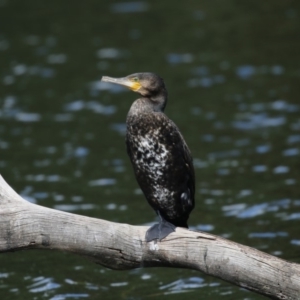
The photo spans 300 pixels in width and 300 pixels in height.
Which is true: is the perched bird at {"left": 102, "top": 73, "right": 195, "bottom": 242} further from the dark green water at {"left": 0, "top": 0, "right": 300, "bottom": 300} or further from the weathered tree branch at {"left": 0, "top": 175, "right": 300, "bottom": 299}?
the dark green water at {"left": 0, "top": 0, "right": 300, "bottom": 300}

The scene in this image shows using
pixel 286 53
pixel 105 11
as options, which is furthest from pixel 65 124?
pixel 105 11

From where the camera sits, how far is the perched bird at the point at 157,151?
5.34 m

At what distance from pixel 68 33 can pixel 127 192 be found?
237 inches

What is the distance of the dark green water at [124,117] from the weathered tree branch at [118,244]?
174cm

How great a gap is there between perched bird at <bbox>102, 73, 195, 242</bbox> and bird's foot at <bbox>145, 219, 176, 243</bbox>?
0.07 feet

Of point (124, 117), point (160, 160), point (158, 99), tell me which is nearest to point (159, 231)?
point (160, 160)

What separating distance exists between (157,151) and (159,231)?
1.78 feet

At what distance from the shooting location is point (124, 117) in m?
11.0

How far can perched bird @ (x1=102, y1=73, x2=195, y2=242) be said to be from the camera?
5344mm

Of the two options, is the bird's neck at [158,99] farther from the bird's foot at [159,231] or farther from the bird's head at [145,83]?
the bird's foot at [159,231]

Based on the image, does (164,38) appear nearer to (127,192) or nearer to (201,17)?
(201,17)

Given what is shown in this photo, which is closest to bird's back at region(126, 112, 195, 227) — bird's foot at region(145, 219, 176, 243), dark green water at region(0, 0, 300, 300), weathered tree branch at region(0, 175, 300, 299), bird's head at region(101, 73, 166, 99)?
bird's head at region(101, 73, 166, 99)

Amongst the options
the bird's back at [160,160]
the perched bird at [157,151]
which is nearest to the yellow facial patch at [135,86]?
the perched bird at [157,151]

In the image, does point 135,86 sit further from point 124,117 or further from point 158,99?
point 124,117
